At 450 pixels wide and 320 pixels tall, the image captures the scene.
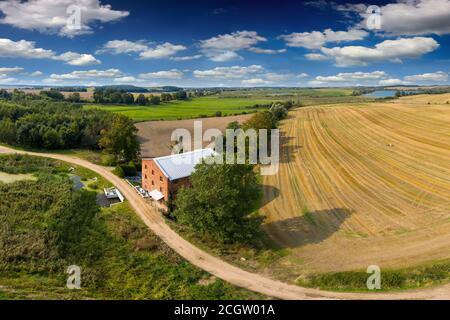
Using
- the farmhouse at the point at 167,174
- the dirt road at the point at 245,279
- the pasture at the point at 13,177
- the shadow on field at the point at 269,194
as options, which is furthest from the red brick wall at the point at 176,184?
the pasture at the point at 13,177

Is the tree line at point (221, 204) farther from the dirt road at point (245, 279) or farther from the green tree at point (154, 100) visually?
the green tree at point (154, 100)

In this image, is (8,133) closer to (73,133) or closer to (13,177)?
(73,133)

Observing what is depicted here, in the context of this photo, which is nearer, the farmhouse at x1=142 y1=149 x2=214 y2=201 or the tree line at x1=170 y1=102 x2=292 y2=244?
the tree line at x1=170 y1=102 x2=292 y2=244

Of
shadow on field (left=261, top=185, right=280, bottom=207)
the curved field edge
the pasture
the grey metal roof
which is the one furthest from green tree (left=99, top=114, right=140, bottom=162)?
shadow on field (left=261, top=185, right=280, bottom=207)

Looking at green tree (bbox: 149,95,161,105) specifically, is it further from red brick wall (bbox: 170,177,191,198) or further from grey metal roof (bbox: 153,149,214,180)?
red brick wall (bbox: 170,177,191,198)
